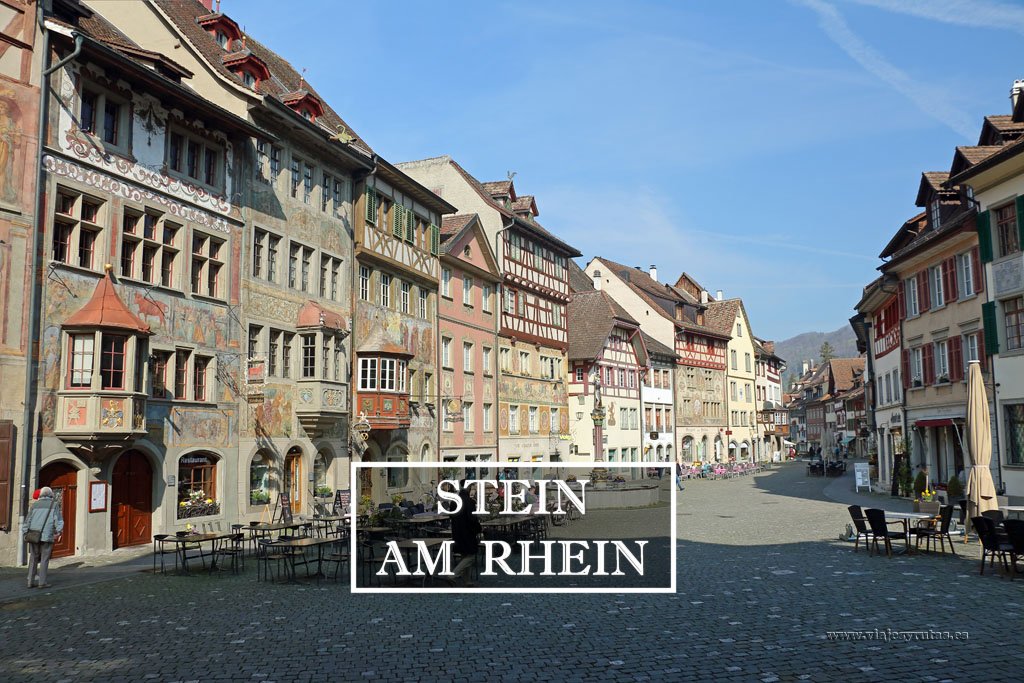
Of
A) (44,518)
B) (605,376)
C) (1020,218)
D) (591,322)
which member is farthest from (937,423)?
(44,518)

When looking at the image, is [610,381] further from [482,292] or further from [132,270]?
[132,270]

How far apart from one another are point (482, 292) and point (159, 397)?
67.3 ft

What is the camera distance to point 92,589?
14242 millimetres

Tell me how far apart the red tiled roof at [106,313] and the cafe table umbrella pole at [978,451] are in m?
17.5

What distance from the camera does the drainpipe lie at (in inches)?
648

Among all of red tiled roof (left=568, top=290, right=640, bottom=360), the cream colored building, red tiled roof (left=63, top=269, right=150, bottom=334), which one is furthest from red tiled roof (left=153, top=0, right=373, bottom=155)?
the cream colored building

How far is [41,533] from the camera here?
14.3 m

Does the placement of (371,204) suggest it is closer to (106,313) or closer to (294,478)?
(294,478)

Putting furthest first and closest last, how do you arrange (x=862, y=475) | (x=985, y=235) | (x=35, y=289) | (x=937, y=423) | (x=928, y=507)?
1. (x=862, y=475)
2. (x=937, y=423)
3. (x=985, y=235)
4. (x=928, y=507)
5. (x=35, y=289)

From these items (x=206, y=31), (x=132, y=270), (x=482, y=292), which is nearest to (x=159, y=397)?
(x=132, y=270)

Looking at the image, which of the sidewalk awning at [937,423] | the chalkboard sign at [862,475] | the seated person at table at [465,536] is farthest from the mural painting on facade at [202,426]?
the chalkboard sign at [862,475]

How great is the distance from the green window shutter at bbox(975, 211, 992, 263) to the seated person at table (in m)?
19.2

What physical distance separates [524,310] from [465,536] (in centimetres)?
2967

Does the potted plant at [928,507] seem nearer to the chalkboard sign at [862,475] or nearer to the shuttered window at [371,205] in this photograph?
the chalkboard sign at [862,475]
